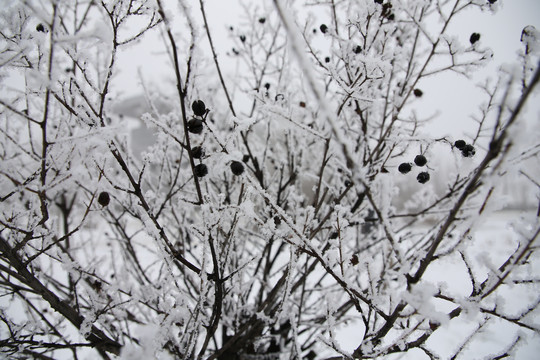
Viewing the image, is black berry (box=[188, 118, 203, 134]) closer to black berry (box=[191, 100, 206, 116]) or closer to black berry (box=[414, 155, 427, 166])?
black berry (box=[191, 100, 206, 116])

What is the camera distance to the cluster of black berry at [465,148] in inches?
55.9

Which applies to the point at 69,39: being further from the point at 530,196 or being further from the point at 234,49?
the point at 234,49

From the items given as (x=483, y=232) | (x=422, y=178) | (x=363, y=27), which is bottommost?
(x=422, y=178)

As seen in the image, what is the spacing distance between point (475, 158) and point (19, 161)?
3.54 m

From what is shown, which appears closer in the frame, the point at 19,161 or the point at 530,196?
the point at 530,196

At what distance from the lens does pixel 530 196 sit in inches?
38.2

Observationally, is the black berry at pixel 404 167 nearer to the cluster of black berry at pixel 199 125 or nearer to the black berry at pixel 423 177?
the black berry at pixel 423 177

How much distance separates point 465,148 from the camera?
1.43 metres

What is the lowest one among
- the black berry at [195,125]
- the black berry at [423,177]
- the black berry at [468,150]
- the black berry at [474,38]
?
the black berry at [468,150]

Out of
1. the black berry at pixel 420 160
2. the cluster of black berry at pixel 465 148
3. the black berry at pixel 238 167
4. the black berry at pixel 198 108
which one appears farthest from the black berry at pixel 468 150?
the black berry at pixel 198 108

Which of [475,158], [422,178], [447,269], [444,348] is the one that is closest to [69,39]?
[422,178]

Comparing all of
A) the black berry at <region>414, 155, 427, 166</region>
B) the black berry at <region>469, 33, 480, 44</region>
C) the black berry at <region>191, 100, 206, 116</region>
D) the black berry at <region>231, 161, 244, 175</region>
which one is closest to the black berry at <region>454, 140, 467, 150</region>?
the black berry at <region>414, 155, 427, 166</region>

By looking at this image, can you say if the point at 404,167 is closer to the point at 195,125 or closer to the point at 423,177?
the point at 423,177

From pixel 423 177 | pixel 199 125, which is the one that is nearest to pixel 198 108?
pixel 199 125
